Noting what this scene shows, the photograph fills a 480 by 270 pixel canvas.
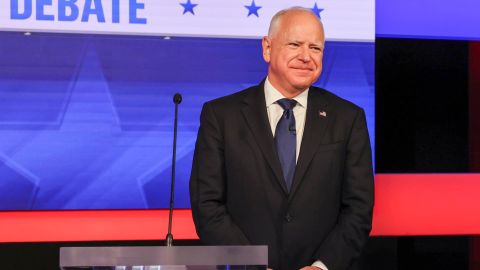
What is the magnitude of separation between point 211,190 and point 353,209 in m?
0.49

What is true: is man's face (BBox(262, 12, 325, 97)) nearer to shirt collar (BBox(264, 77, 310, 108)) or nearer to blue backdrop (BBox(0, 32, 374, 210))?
shirt collar (BBox(264, 77, 310, 108))

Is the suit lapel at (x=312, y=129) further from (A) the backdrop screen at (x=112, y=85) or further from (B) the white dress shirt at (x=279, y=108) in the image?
(A) the backdrop screen at (x=112, y=85)

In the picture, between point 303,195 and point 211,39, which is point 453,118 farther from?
point 303,195

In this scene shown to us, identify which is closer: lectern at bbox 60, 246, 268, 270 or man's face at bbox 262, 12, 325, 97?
lectern at bbox 60, 246, 268, 270

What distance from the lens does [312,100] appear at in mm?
2779

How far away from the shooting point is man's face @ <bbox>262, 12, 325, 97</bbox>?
2648 millimetres

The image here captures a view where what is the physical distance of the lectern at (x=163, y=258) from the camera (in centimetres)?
190

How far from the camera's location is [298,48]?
266cm

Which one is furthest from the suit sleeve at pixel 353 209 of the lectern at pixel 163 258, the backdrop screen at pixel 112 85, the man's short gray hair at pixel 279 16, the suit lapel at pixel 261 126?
the backdrop screen at pixel 112 85

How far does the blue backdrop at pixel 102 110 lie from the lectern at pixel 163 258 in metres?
1.61

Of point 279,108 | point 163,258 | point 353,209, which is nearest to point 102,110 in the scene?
point 279,108

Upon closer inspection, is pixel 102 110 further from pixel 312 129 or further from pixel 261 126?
pixel 312 129

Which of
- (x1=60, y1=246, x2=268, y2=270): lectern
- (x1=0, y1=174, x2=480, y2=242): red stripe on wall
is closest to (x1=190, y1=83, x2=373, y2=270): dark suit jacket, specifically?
(x1=60, y1=246, x2=268, y2=270): lectern

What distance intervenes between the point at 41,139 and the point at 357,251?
160 centimetres
